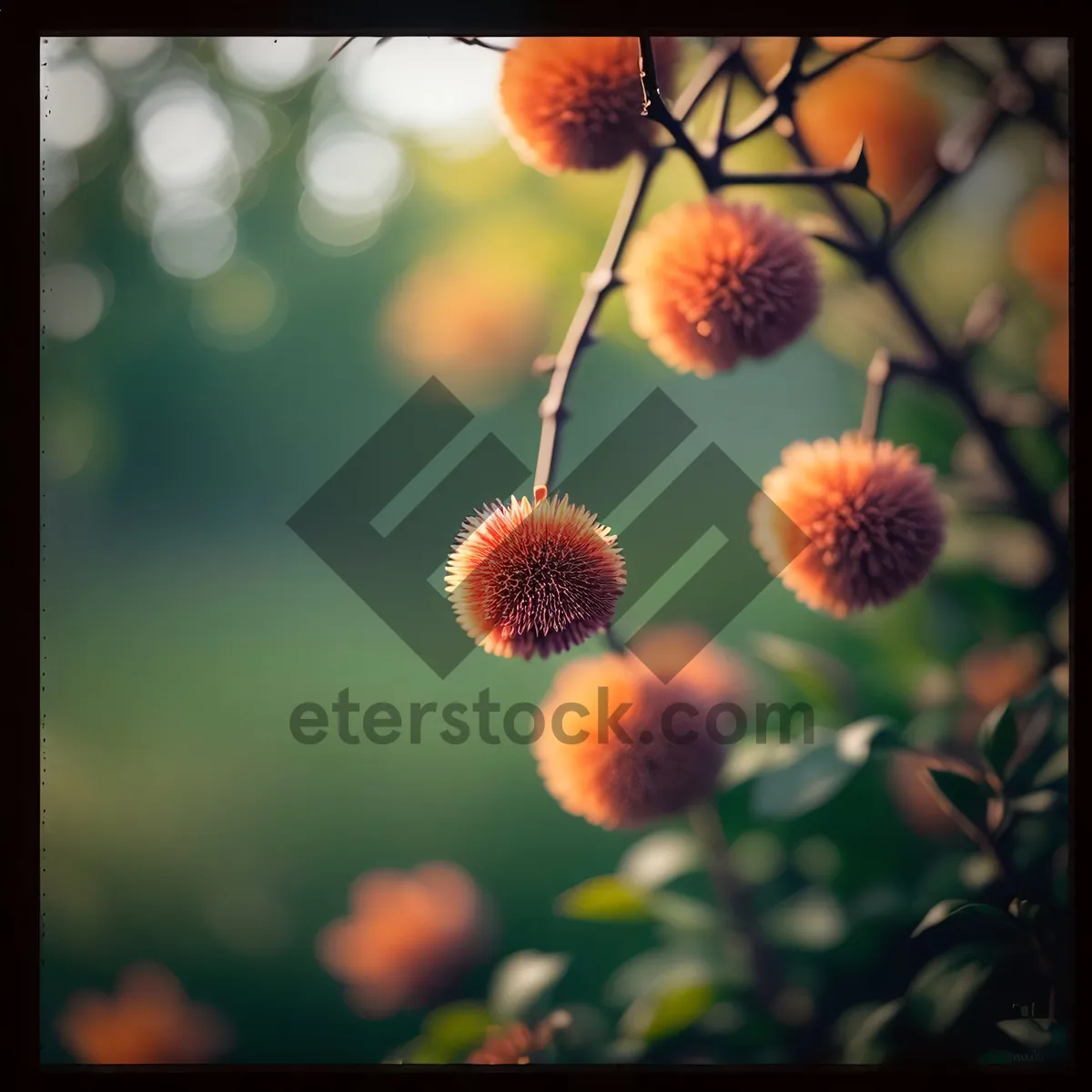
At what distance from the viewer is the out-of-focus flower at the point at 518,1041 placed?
0.86 metres

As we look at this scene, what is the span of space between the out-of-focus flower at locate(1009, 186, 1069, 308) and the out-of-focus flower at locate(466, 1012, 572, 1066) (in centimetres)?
88

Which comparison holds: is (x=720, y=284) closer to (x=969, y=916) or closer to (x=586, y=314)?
(x=586, y=314)

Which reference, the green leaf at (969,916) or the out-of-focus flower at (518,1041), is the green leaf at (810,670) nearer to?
the green leaf at (969,916)

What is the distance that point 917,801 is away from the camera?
88 centimetres

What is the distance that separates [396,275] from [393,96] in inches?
7.0

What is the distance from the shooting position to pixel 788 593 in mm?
856

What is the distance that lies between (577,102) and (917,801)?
29.7 inches

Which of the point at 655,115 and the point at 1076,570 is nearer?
the point at 655,115

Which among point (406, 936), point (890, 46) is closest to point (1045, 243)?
point (890, 46)

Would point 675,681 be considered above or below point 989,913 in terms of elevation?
above

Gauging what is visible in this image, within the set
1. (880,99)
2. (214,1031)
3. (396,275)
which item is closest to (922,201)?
(880,99)

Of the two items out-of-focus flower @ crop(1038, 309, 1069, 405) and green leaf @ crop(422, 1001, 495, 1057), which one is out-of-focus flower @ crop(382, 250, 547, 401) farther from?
green leaf @ crop(422, 1001, 495, 1057)

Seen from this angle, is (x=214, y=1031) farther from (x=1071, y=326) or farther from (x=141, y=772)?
(x=1071, y=326)

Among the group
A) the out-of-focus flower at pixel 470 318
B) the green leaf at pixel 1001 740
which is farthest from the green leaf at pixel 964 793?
the out-of-focus flower at pixel 470 318
